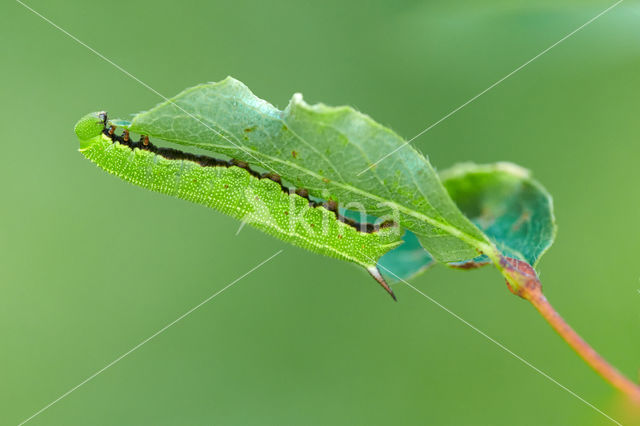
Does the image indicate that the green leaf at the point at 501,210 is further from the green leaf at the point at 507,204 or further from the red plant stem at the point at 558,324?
the red plant stem at the point at 558,324

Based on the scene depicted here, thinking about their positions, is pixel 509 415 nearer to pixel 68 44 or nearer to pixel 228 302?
pixel 228 302

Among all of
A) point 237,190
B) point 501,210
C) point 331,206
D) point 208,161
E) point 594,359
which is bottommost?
point 594,359

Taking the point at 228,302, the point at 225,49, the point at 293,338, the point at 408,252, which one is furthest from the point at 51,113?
the point at 408,252

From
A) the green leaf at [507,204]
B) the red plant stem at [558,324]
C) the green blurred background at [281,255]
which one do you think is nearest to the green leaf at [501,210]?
the green leaf at [507,204]

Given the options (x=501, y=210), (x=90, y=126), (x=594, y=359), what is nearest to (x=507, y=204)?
(x=501, y=210)

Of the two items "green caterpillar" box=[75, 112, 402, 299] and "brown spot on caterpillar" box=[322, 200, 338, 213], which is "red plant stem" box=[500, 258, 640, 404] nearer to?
"green caterpillar" box=[75, 112, 402, 299]

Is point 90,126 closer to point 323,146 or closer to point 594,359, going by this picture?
point 323,146
